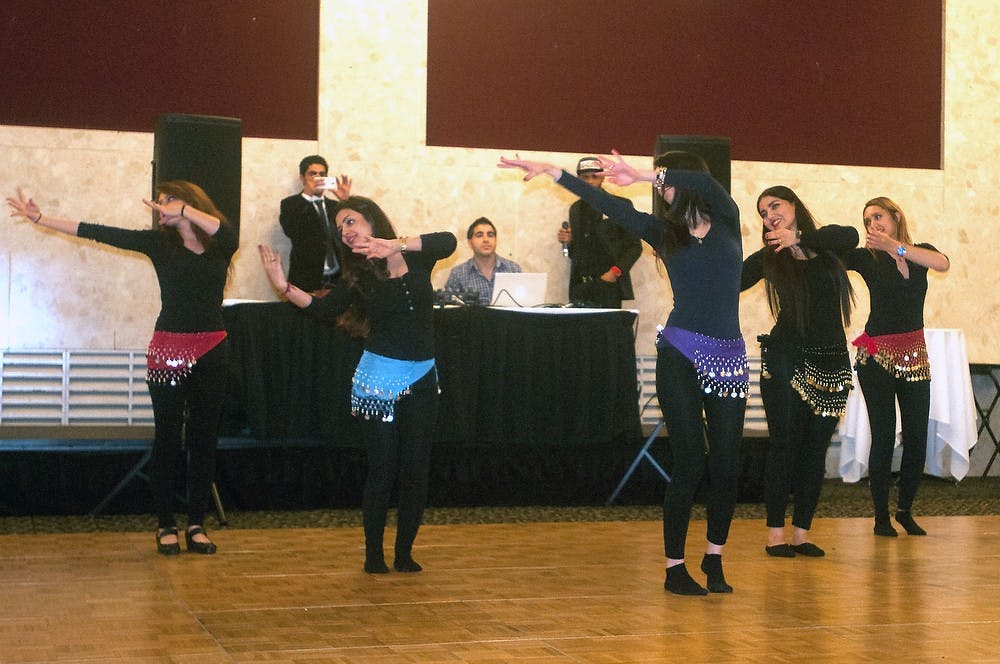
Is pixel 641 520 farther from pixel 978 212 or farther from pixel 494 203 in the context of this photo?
pixel 978 212

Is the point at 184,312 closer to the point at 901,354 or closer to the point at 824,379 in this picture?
the point at 824,379

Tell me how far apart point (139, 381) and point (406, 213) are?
7.08ft

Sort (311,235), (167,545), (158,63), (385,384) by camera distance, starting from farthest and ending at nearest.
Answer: (158,63), (311,235), (167,545), (385,384)

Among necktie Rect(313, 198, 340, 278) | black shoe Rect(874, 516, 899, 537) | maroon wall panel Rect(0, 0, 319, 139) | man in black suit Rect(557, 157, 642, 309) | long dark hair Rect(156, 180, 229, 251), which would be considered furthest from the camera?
man in black suit Rect(557, 157, 642, 309)

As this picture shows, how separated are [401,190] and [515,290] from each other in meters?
1.93

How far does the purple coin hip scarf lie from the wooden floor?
721mm

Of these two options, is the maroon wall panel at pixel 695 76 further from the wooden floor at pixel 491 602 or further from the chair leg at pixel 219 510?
the wooden floor at pixel 491 602

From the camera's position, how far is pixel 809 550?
5.27m

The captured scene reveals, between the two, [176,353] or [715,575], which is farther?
[176,353]

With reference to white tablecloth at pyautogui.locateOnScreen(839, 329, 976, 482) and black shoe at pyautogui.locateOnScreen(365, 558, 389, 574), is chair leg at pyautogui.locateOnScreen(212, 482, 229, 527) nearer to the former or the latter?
black shoe at pyautogui.locateOnScreen(365, 558, 389, 574)

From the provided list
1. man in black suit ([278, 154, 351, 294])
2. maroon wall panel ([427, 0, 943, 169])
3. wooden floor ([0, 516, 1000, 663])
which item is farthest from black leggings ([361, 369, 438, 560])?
maroon wall panel ([427, 0, 943, 169])

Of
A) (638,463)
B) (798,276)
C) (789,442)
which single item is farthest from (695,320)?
(638,463)

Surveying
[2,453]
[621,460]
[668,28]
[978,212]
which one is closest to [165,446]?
[2,453]

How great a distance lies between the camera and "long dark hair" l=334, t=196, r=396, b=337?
4664 millimetres
